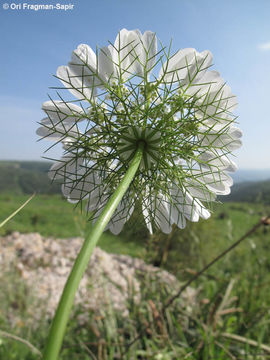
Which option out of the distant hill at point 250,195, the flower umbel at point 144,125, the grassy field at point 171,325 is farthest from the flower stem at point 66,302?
the distant hill at point 250,195

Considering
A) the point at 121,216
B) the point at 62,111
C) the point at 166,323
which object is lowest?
the point at 166,323

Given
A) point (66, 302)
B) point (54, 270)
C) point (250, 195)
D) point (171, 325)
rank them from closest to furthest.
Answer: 1. point (66, 302)
2. point (171, 325)
3. point (54, 270)
4. point (250, 195)

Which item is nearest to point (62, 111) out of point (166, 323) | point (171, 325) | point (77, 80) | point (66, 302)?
point (77, 80)

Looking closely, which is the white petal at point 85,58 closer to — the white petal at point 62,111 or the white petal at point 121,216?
the white petal at point 62,111

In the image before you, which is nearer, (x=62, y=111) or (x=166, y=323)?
(x=62, y=111)

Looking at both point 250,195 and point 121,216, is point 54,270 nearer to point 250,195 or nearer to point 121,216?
point 121,216

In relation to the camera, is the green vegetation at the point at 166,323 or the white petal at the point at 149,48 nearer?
the white petal at the point at 149,48

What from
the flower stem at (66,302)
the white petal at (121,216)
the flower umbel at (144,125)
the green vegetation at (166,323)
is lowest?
the green vegetation at (166,323)

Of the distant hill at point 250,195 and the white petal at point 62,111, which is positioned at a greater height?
the distant hill at point 250,195

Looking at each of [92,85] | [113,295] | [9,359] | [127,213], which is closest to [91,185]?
[127,213]
